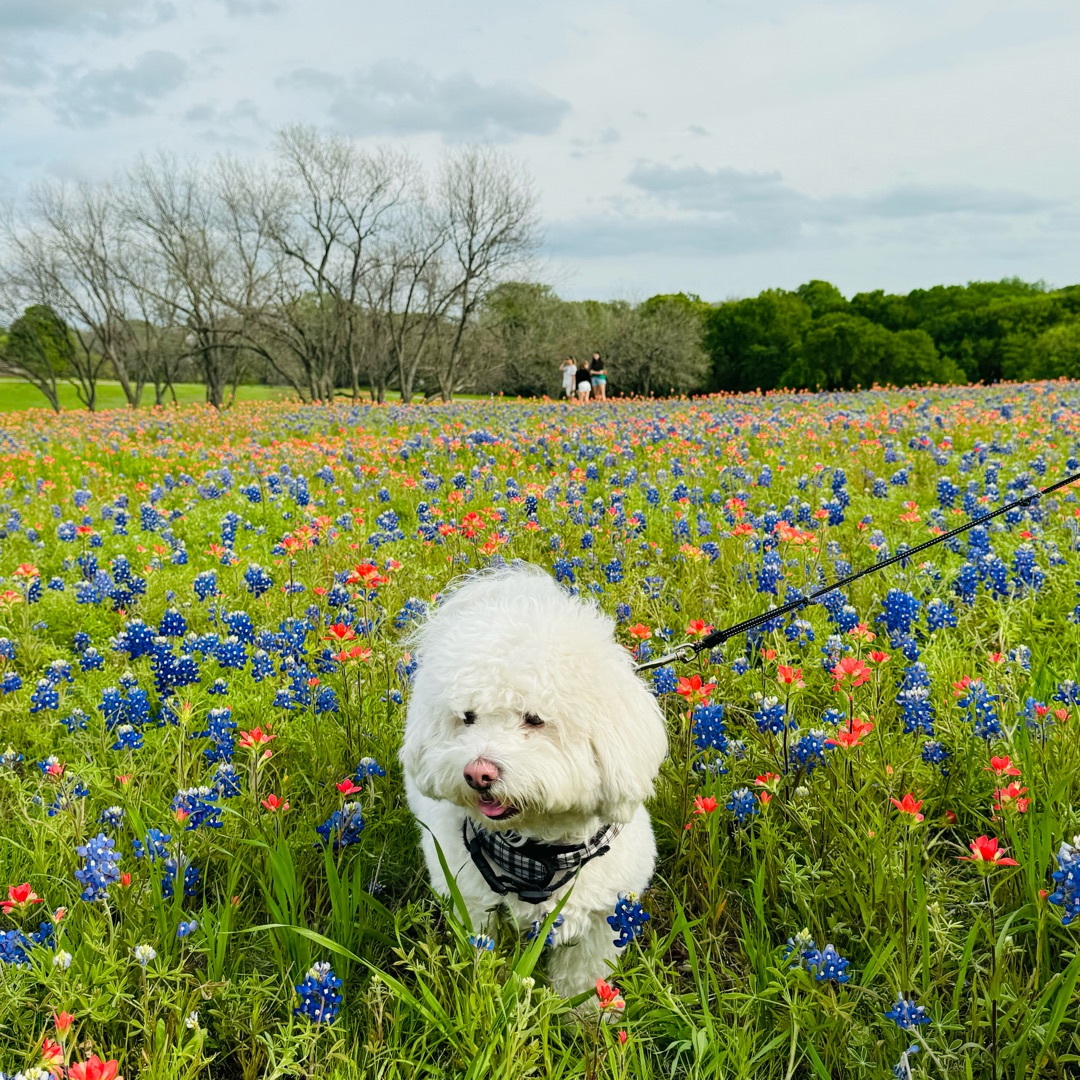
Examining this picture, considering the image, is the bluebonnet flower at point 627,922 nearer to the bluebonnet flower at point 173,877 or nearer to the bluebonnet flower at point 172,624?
the bluebonnet flower at point 173,877

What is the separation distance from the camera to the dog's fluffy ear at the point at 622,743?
2229mm

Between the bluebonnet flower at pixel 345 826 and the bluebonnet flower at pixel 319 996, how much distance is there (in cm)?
61

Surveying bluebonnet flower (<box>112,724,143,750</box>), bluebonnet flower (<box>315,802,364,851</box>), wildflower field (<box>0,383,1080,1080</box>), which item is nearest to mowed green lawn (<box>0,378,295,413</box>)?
wildflower field (<box>0,383,1080,1080</box>)

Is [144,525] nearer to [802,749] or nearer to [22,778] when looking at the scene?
[22,778]

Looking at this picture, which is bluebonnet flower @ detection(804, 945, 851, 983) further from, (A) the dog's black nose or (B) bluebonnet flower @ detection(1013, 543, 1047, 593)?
(B) bluebonnet flower @ detection(1013, 543, 1047, 593)

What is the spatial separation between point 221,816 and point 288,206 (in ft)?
140

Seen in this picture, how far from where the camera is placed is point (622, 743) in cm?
226

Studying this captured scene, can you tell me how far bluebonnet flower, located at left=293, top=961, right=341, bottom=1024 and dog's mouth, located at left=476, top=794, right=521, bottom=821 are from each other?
591mm

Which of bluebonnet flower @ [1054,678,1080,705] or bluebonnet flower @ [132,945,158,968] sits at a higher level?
bluebonnet flower @ [1054,678,1080,705]

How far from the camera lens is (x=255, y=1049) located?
209 cm

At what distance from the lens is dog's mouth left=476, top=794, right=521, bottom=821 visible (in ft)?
6.98

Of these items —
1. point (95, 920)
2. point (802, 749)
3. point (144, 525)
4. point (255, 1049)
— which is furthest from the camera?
point (144, 525)

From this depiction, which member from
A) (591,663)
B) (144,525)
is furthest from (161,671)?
(144,525)

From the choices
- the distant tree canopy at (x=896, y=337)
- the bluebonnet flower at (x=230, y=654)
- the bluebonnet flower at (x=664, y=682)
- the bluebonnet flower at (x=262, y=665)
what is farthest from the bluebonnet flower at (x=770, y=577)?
the distant tree canopy at (x=896, y=337)
